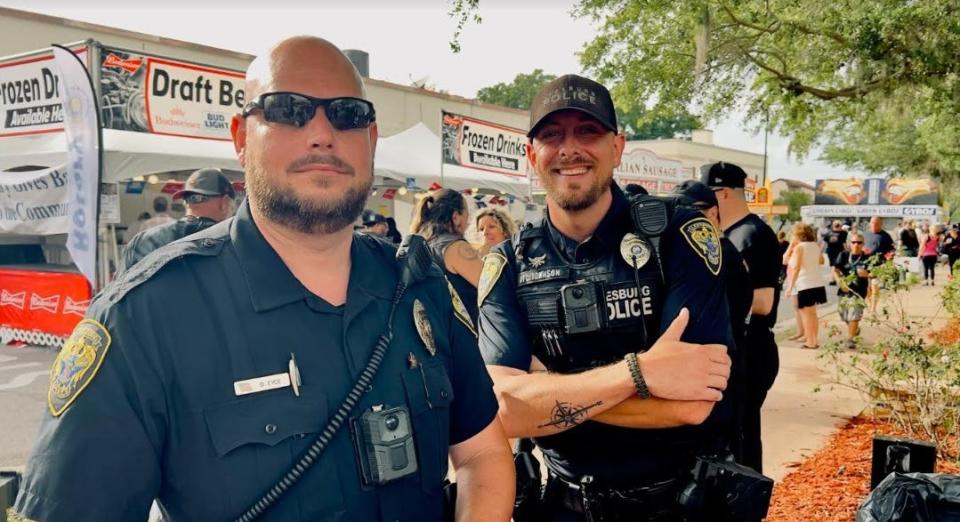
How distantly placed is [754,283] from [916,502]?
223 cm

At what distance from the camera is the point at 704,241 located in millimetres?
2242

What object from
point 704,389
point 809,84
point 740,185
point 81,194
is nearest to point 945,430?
point 740,185

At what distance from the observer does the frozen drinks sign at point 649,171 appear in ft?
59.7

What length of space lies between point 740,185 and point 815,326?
5.34 m

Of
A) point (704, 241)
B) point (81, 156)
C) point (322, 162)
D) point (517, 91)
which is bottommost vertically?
point (704, 241)

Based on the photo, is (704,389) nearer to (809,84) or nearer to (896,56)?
(896,56)

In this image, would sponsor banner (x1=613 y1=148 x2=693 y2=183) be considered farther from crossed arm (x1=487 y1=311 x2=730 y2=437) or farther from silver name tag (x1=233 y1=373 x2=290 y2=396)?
silver name tag (x1=233 y1=373 x2=290 y2=396)

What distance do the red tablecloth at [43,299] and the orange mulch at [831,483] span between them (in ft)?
25.6

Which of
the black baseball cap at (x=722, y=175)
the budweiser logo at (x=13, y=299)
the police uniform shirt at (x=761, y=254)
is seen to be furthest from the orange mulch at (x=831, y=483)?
the budweiser logo at (x=13, y=299)

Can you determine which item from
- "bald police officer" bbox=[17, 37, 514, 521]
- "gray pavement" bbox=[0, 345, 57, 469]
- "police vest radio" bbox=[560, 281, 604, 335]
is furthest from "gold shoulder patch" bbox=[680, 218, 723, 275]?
"gray pavement" bbox=[0, 345, 57, 469]

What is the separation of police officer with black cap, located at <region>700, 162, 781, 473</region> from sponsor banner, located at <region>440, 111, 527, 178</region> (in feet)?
25.4

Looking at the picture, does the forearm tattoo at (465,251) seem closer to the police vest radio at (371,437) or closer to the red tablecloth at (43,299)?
the police vest radio at (371,437)

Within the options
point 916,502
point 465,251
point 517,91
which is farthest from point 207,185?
point 517,91

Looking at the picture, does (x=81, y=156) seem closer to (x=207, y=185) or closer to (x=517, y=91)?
(x=207, y=185)
